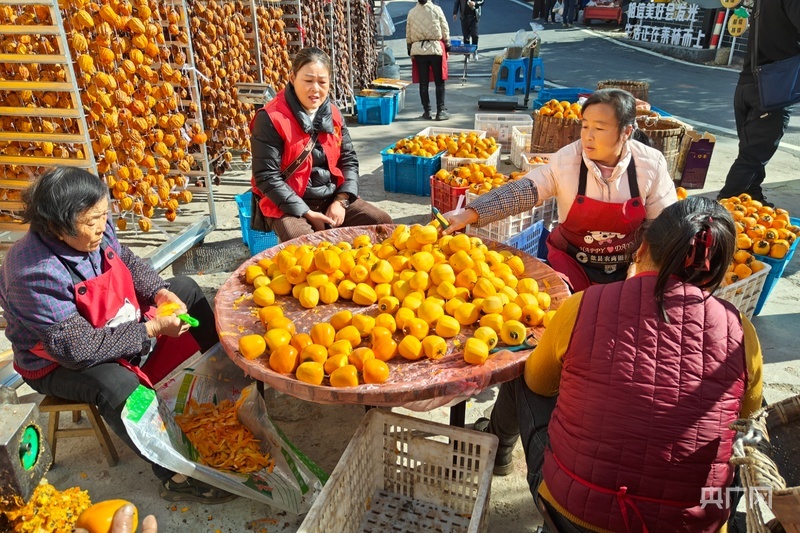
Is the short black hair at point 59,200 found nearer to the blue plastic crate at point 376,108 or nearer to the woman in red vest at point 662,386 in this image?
the woman in red vest at point 662,386

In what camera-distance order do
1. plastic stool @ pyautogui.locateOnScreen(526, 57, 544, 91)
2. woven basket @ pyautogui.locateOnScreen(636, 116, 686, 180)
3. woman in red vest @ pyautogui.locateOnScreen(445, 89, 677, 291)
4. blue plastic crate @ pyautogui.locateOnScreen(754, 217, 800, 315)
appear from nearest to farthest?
1. woman in red vest @ pyautogui.locateOnScreen(445, 89, 677, 291)
2. blue plastic crate @ pyautogui.locateOnScreen(754, 217, 800, 315)
3. woven basket @ pyautogui.locateOnScreen(636, 116, 686, 180)
4. plastic stool @ pyautogui.locateOnScreen(526, 57, 544, 91)

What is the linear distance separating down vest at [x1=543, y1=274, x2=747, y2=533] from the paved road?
8452mm

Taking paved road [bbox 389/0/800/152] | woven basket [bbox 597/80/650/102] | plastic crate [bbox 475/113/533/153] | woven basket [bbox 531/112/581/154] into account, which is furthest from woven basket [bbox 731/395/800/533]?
paved road [bbox 389/0/800/152]

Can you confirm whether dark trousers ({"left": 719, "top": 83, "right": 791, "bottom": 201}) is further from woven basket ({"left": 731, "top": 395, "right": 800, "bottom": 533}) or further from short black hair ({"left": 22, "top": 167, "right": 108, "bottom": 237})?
short black hair ({"left": 22, "top": 167, "right": 108, "bottom": 237})

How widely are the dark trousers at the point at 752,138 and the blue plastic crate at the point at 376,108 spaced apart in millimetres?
5986

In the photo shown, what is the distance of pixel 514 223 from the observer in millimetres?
4891

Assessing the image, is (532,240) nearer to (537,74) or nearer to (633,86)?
(633,86)

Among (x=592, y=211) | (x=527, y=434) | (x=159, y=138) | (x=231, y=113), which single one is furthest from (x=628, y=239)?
(x=231, y=113)

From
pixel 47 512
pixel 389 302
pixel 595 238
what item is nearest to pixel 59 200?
pixel 47 512

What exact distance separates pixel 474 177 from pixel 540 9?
26.7 m

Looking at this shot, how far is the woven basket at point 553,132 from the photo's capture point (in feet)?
22.6

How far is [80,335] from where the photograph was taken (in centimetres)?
248

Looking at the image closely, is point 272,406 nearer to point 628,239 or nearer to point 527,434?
point 527,434

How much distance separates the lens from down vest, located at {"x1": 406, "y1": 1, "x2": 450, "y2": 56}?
9812 millimetres
